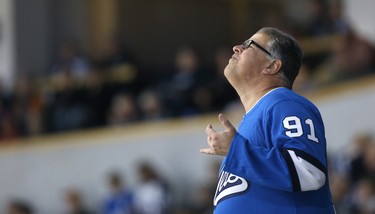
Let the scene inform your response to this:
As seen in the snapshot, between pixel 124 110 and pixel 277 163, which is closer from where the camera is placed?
pixel 277 163

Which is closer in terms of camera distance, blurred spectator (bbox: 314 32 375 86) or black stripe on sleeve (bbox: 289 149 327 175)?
black stripe on sleeve (bbox: 289 149 327 175)

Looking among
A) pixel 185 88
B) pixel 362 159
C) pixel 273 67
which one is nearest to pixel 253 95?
pixel 273 67

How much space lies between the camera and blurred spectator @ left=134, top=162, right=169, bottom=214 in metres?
10.9

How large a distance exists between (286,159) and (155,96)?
28.4 feet

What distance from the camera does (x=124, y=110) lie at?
12.6m

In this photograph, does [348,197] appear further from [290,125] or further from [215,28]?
[215,28]

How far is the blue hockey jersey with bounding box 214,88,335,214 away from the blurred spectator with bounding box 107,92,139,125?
28.0 ft

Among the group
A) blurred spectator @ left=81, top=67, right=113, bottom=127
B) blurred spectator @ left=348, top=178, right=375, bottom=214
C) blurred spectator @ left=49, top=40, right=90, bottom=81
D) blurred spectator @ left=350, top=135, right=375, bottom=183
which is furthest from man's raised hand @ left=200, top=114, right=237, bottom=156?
blurred spectator @ left=49, top=40, right=90, bottom=81

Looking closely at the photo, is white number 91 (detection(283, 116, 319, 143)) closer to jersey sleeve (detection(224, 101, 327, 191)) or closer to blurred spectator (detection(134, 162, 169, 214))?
jersey sleeve (detection(224, 101, 327, 191))

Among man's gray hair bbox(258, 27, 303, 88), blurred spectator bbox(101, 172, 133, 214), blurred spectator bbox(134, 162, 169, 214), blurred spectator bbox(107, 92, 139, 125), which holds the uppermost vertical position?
man's gray hair bbox(258, 27, 303, 88)

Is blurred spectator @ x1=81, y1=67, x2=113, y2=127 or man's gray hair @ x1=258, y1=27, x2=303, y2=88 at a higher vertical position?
man's gray hair @ x1=258, y1=27, x2=303, y2=88

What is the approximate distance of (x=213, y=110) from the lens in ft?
38.9

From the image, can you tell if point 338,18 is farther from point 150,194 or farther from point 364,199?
point 364,199

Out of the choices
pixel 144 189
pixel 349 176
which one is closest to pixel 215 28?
pixel 144 189
